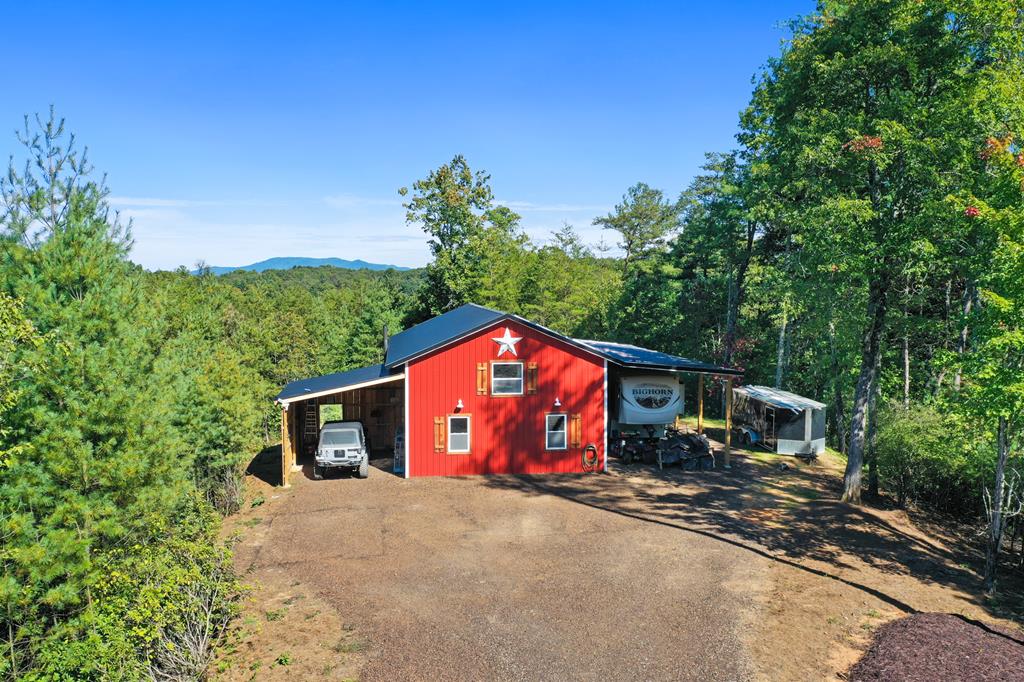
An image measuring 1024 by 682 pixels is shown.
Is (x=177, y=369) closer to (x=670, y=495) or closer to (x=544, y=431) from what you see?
(x=544, y=431)

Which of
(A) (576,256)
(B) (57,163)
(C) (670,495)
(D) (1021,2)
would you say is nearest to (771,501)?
A: (C) (670,495)

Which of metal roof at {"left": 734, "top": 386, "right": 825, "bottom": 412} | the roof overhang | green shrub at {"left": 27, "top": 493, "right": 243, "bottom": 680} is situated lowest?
green shrub at {"left": 27, "top": 493, "right": 243, "bottom": 680}

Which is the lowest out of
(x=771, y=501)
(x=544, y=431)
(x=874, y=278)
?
(x=771, y=501)

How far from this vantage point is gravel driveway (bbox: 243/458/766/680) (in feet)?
35.3

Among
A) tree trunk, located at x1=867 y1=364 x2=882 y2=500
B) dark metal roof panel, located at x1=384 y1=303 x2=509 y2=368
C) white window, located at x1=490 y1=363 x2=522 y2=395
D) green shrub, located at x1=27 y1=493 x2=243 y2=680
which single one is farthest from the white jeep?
tree trunk, located at x1=867 y1=364 x2=882 y2=500

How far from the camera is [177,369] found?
14633mm

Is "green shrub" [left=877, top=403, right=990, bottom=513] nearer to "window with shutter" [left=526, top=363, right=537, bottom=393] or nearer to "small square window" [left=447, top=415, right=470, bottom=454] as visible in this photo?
"window with shutter" [left=526, top=363, right=537, bottom=393]

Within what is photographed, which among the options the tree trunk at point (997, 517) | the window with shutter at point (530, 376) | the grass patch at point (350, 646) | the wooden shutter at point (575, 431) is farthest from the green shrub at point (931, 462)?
the grass patch at point (350, 646)

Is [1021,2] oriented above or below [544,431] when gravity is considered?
above

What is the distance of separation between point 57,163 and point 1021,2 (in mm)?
22959

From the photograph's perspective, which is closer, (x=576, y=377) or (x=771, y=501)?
(x=771, y=501)

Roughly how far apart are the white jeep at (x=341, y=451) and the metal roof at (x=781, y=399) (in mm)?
17580

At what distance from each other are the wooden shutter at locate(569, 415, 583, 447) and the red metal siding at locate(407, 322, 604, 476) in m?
0.16

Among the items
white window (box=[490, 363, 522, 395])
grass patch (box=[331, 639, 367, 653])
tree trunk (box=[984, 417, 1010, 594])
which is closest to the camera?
grass patch (box=[331, 639, 367, 653])
